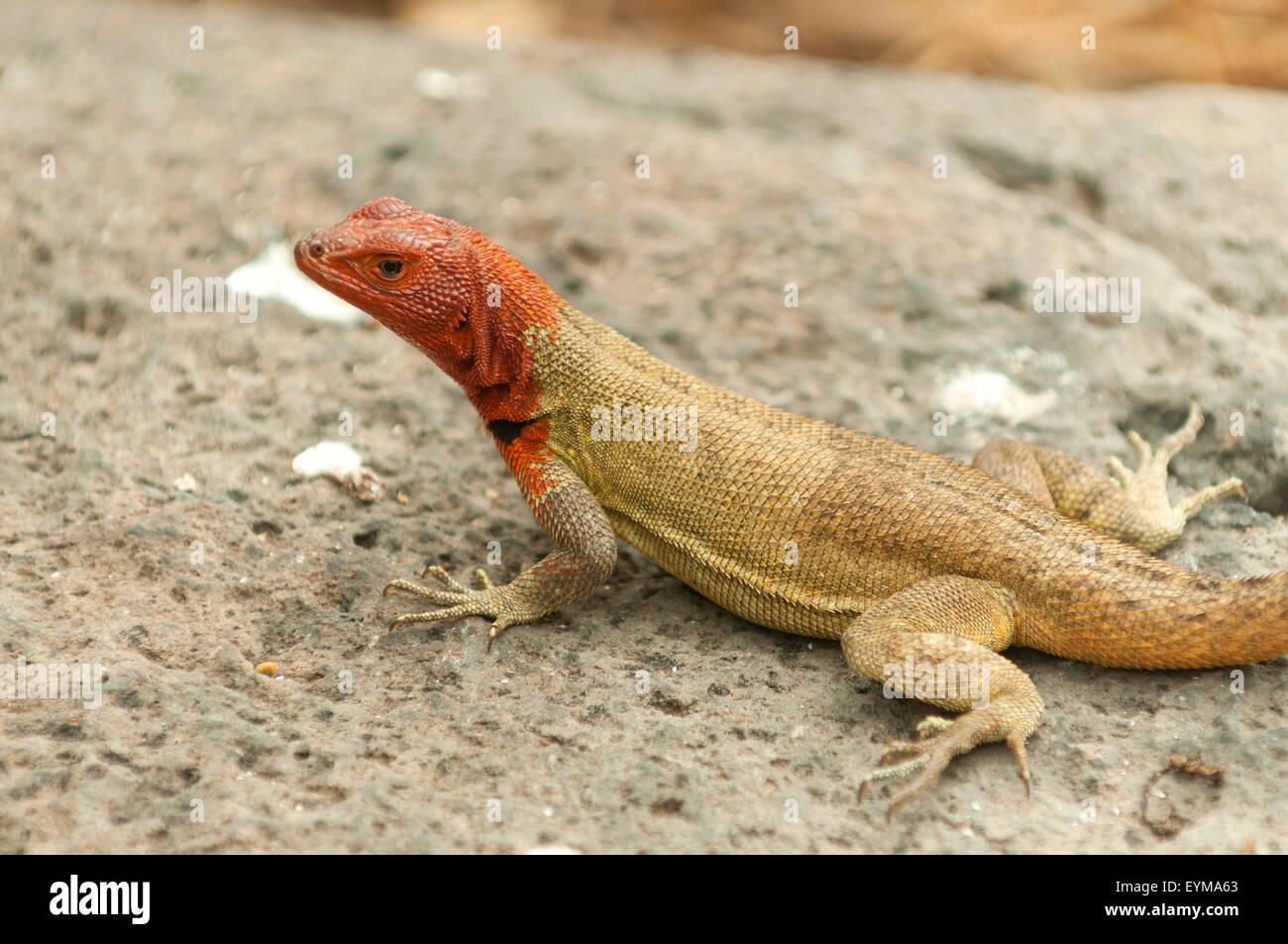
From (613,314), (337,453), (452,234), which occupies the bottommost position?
(337,453)

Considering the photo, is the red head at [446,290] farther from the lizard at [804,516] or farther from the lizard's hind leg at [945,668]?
the lizard's hind leg at [945,668]

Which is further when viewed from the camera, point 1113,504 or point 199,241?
point 199,241

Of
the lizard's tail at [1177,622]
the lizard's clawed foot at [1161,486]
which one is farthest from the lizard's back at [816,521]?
the lizard's clawed foot at [1161,486]

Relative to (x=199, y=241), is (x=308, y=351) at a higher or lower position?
lower

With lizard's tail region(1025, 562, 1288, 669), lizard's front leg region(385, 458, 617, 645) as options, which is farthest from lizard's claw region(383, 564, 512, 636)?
lizard's tail region(1025, 562, 1288, 669)

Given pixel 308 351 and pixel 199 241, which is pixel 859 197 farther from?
pixel 199 241

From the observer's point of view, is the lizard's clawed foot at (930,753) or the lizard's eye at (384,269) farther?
the lizard's eye at (384,269)
